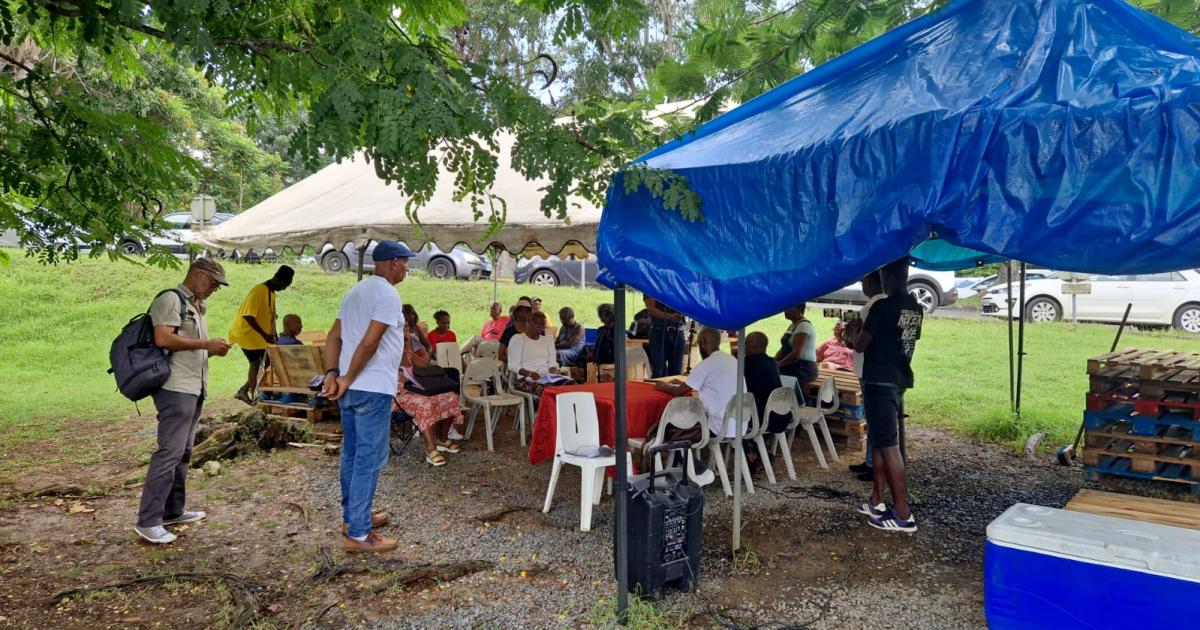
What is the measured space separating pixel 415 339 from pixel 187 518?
335cm

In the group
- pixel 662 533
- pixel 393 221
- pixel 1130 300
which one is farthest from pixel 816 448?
pixel 1130 300

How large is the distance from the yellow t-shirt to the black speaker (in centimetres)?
627

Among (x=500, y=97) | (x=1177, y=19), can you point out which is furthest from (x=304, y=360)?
(x=1177, y=19)

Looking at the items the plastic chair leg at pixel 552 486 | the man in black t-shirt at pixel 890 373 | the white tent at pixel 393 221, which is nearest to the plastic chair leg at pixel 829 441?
the man in black t-shirt at pixel 890 373

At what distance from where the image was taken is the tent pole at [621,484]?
149 inches

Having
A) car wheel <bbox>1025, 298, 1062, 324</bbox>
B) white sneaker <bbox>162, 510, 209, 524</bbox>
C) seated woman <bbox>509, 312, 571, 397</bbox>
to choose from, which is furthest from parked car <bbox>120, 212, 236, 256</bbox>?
A: car wheel <bbox>1025, 298, 1062, 324</bbox>

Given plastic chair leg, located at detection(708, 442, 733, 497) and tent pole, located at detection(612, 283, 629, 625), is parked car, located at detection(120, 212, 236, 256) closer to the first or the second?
tent pole, located at detection(612, 283, 629, 625)

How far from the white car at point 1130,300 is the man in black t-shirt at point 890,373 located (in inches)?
432

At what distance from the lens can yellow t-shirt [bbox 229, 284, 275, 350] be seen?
8.84m

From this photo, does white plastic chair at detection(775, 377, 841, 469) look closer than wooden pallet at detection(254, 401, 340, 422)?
Yes

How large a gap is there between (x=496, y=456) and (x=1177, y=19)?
5.78m

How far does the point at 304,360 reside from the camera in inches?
320

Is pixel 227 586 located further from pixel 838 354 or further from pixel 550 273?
pixel 550 273

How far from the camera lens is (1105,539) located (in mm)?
3094
